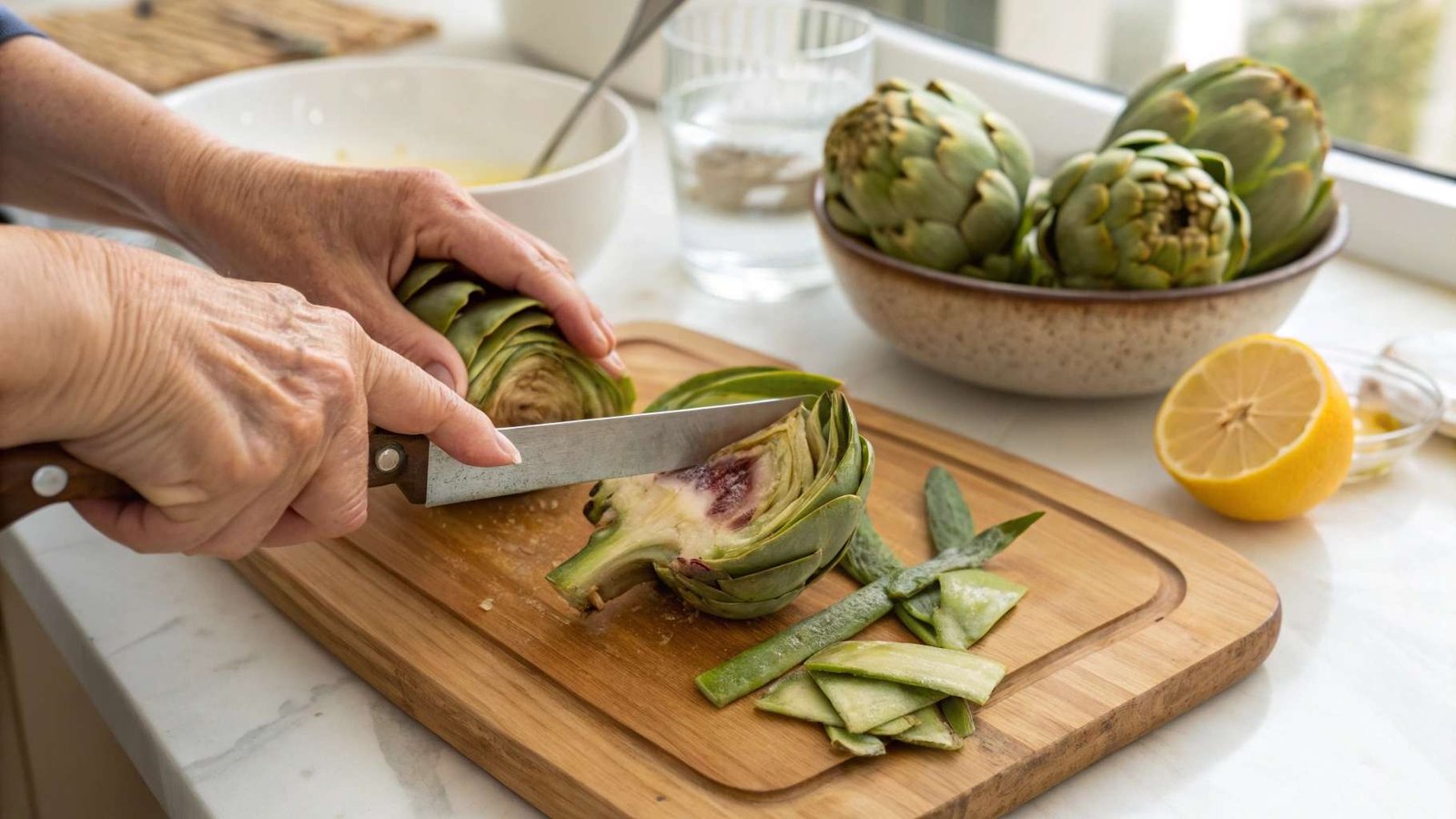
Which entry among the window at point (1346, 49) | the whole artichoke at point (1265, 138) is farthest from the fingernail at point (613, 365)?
the window at point (1346, 49)

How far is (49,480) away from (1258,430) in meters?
0.76

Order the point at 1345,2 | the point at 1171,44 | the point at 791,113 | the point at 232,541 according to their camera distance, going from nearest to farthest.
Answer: the point at 232,541 → the point at 791,113 → the point at 1171,44 → the point at 1345,2

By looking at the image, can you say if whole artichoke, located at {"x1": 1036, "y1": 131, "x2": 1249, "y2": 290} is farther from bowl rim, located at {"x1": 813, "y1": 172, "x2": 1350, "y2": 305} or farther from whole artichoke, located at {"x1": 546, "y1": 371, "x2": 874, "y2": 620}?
whole artichoke, located at {"x1": 546, "y1": 371, "x2": 874, "y2": 620}

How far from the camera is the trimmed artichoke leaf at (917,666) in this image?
2.48 feet

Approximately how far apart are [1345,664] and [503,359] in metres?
0.58

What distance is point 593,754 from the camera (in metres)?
0.72

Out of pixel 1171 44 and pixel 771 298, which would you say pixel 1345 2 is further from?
pixel 771 298

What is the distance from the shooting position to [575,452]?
86cm

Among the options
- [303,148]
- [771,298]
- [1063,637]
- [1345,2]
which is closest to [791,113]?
[771,298]

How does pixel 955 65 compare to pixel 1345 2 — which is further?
pixel 1345 2

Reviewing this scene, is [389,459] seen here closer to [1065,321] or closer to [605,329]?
[605,329]

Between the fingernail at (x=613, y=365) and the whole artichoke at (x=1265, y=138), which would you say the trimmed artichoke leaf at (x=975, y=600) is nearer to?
the fingernail at (x=613, y=365)

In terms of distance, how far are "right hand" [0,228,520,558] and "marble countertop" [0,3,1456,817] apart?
125 mm

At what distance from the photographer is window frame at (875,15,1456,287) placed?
1.32 meters
